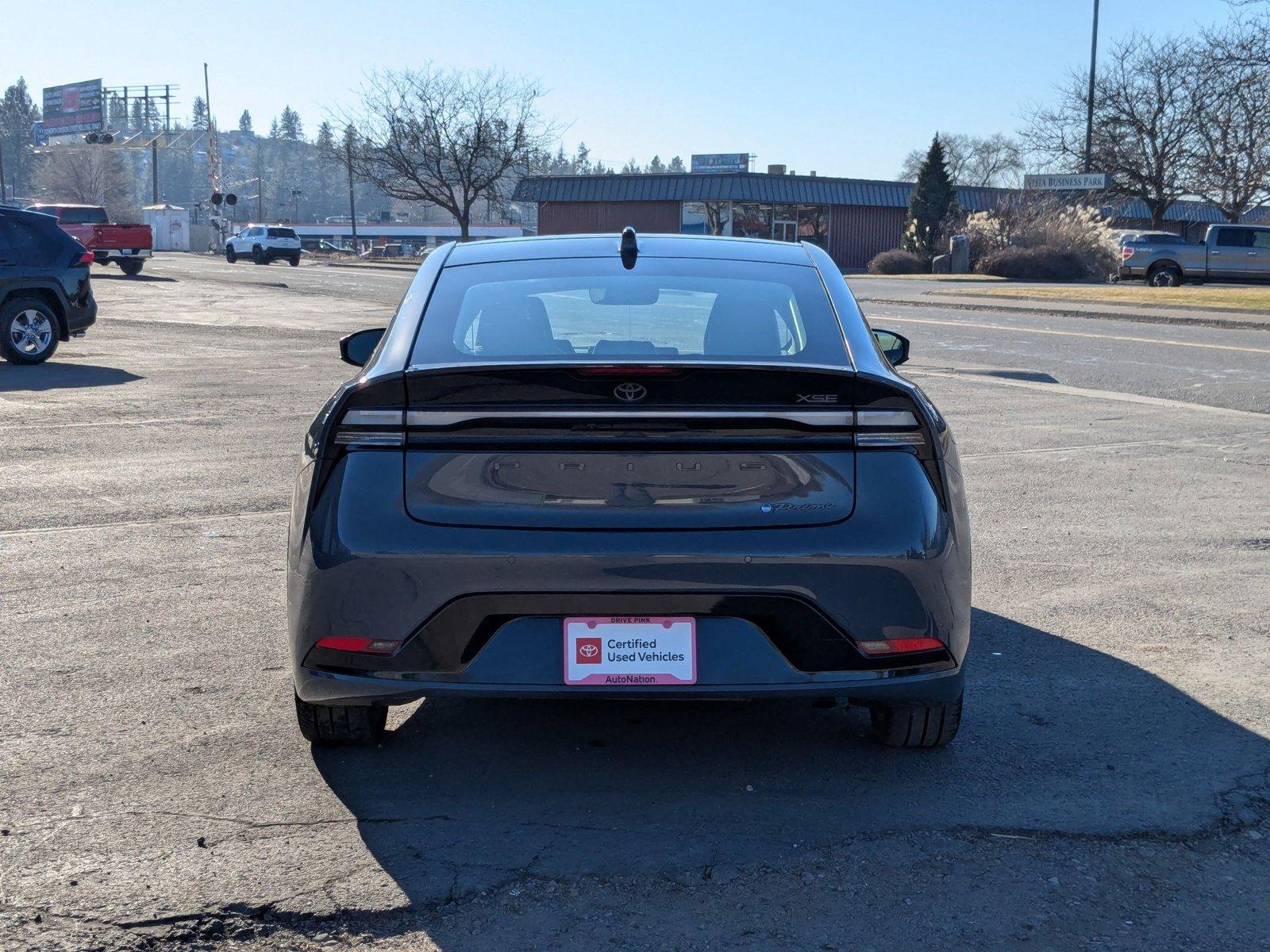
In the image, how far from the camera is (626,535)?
3412mm

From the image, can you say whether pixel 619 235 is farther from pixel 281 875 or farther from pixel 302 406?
pixel 302 406

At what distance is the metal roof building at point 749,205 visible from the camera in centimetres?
6712

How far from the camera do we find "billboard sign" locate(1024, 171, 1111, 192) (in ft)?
161

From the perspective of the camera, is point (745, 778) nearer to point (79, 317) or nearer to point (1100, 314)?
point (79, 317)

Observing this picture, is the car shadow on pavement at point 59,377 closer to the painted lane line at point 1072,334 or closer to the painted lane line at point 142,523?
the painted lane line at point 142,523

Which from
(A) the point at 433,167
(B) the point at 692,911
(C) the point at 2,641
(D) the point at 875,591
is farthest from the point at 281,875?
(A) the point at 433,167

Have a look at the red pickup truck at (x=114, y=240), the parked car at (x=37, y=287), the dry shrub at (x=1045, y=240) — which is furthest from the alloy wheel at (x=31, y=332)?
the dry shrub at (x=1045, y=240)

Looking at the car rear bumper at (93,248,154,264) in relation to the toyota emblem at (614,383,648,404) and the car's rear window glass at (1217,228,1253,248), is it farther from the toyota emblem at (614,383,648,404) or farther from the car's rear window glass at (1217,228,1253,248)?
the toyota emblem at (614,383,648,404)

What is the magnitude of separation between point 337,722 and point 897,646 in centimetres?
161

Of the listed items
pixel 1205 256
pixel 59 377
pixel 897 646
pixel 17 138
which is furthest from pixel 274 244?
pixel 17 138

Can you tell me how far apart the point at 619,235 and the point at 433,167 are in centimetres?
5865

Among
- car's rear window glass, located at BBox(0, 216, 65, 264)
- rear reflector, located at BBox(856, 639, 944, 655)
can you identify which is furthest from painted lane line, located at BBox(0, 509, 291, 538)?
car's rear window glass, located at BBox(0, 216, 65, 264)

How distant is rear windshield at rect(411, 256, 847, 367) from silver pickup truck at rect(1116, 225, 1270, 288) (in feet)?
118

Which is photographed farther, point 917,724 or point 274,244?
point 274,244
